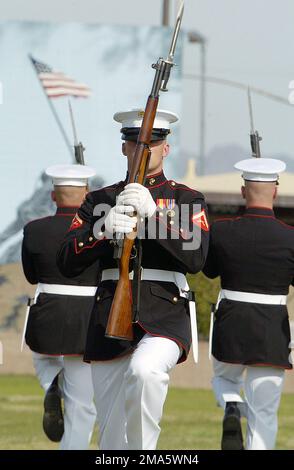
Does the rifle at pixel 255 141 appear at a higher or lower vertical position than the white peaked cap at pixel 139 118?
lower

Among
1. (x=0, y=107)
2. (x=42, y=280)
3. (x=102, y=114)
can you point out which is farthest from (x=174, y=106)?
(x=42, y=280)

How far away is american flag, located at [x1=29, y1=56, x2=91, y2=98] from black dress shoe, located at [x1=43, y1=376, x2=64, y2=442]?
17.0 m

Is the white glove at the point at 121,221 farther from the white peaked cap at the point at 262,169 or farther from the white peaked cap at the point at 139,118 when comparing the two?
the white peaked cap at the point at 262,169

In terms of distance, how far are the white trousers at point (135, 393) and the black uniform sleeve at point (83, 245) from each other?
49 centimetres

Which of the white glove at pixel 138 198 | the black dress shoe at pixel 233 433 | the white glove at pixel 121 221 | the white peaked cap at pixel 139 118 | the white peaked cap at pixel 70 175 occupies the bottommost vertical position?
the black dress shoe at pixel 233 433

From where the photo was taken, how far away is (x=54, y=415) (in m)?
9.20

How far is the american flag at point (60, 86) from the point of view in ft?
88.3

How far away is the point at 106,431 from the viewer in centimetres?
689

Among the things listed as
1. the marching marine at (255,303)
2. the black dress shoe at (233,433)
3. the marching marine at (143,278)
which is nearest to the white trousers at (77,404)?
the marching marine at (255,303)

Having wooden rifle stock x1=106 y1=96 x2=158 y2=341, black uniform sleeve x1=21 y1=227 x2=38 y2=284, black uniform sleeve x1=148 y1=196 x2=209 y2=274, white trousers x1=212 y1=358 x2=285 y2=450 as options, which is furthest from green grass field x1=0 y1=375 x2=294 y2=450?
black uniform sleeve x1=148 y1=196 x2=209 y2=274

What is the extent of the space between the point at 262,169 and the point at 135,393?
2554 mm

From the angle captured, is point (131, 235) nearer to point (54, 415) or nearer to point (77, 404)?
point (77, 404)

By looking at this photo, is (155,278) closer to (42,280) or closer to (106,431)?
(106,431)

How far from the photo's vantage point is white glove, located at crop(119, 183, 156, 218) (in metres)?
6.44
